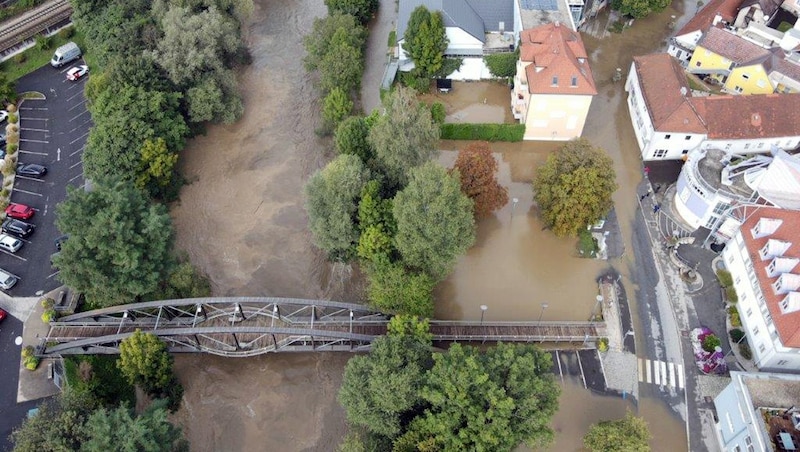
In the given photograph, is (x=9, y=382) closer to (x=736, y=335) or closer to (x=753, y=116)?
(x=736, y=335)

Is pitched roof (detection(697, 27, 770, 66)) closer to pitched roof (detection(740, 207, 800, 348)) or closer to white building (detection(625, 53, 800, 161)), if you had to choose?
white building (detection(625, 53, 800, 161))

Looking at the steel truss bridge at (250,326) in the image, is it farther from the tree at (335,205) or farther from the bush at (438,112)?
the bush at (438,112)

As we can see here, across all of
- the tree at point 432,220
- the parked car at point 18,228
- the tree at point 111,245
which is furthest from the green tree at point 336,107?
the parked car at point 18,228

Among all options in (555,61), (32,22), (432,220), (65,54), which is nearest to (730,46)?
(555,61)

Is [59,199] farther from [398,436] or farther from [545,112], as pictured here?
[545,112]

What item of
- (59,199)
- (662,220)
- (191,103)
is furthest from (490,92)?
(59,199)

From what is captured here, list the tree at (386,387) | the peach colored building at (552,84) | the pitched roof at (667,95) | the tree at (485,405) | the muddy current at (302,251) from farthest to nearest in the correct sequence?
the peach colored building at (552,84), the pitched roof at (667,95), the muddy current at (302,251), the tree at (386,387), the tree at (485,405)
